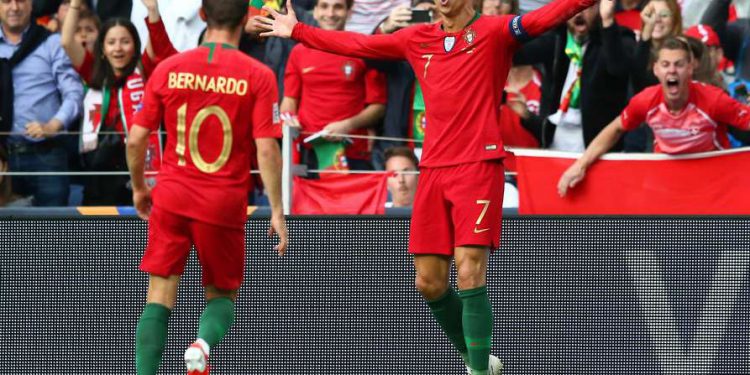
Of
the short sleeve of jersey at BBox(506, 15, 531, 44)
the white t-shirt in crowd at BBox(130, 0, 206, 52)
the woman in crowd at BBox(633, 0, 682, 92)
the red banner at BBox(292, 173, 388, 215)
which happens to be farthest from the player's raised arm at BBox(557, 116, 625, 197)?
the white t-shirt in crowd at BBox(130, 0, 206, 52)

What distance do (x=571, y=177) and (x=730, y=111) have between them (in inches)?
43.8

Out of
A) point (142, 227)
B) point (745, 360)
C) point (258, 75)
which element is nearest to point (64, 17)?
point (142, 227)

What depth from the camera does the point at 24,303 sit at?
8414 millimetres

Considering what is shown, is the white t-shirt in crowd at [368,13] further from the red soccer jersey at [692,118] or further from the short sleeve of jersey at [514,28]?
the short sleeve of jersey at [514,28]

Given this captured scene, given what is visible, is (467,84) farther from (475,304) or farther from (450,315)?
(450,315)

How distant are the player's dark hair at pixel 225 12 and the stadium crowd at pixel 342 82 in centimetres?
267

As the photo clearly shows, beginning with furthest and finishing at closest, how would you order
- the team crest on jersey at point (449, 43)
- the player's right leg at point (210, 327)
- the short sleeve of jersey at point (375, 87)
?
the short sleeve of jersey at point (375, 87)
the team crest on jersey at point (449, 43)
the player's right leg at point (210, 327)

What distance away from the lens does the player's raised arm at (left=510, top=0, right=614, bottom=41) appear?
725cm

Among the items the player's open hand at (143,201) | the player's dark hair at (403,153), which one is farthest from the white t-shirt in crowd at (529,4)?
the player's open hand at (143,201)

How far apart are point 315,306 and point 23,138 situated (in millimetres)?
3813

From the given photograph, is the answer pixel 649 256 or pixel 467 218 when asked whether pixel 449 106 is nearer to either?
pixel 467 218

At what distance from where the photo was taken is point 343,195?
10219 millimetres

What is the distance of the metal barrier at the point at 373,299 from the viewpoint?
824cm

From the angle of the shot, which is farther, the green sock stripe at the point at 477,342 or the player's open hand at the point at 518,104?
the player's open hand at the point at 518,104
